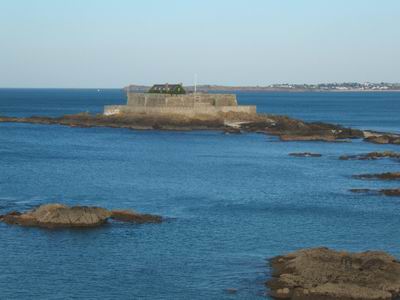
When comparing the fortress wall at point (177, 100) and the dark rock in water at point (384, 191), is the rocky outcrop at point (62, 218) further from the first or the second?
the fortress wall at point (177, 100)

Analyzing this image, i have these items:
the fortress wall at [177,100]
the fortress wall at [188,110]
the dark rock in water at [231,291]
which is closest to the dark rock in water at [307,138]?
the fortress wall at [188,110]

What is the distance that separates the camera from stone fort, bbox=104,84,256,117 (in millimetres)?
92625

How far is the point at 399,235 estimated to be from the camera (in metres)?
33.7

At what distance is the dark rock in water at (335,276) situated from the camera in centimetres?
2445

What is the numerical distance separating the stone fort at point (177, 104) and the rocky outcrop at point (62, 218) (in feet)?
186

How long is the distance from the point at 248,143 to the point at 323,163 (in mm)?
16603

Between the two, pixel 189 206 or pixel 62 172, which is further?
pixel 62 172

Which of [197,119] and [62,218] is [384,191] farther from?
[197,119]

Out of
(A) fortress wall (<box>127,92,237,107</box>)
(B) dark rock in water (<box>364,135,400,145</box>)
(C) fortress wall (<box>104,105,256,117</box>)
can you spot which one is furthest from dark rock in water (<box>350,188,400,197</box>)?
(A) fortress wall (<box>127,92,237,107</box>)

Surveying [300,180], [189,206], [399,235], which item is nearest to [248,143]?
[300,180]

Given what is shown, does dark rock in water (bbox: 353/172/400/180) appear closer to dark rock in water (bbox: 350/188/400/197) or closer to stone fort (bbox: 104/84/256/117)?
dark rock in water (bbox: 350/188/400/197)

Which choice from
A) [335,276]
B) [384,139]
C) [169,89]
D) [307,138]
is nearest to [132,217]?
[335,276]

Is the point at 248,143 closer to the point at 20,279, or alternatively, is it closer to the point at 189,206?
the point at 189,206

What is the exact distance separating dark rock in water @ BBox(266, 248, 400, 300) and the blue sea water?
2.72ft
